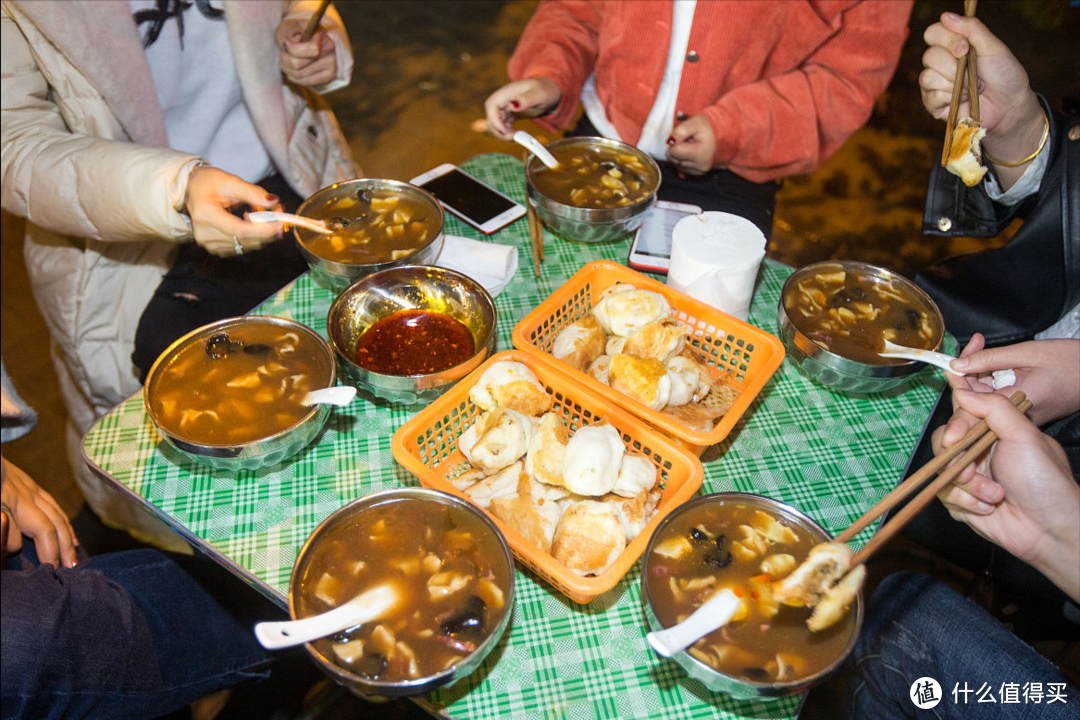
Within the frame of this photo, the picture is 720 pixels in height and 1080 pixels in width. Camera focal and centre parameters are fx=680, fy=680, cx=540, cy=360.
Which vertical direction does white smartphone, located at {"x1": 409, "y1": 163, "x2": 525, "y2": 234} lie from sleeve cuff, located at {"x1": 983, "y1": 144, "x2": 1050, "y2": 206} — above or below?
below

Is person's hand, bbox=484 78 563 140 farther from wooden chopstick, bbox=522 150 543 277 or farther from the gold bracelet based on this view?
the gold bracelet

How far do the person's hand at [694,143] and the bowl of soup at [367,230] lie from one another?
1.06 metres

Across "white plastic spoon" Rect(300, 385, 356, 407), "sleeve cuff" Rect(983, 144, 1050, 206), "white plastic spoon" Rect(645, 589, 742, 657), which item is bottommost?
"white plastic spoon" Rect(645, 589, 742, 657)

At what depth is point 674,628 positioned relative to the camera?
1.37 meters

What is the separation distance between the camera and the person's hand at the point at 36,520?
2027mm

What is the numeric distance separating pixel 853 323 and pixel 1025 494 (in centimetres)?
67

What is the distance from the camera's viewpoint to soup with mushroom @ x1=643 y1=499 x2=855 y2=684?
4.60ft

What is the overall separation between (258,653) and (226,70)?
236 cm

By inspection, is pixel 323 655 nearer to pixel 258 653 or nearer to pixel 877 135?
pixel 258 653

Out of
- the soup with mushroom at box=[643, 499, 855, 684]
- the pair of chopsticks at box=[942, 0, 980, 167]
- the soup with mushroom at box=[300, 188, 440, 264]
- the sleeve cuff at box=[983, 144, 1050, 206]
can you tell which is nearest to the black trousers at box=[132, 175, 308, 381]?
the soup with mushroom at box=[300, 188, 440, 264]

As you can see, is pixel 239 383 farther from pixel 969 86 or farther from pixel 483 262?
pixel 969 86

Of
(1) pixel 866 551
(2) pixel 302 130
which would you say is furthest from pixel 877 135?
(1) pixel 866 551

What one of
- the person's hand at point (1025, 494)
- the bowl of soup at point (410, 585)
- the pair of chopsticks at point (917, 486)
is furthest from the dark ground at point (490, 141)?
the bowl of soup at point (410, 585)

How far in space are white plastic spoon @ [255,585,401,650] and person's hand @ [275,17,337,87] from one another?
90.3 inches
